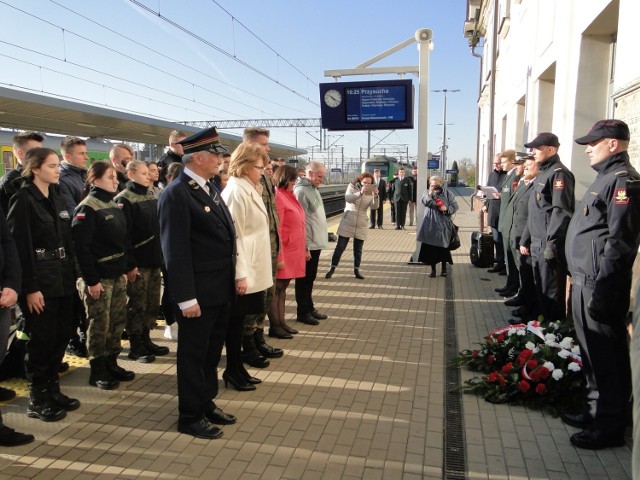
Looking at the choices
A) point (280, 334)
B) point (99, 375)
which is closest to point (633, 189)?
point (280, 334)

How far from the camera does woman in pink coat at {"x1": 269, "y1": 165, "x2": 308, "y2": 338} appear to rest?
5621 millimetres

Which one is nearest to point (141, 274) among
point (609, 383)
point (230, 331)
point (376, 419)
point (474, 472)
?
point (230, 331)

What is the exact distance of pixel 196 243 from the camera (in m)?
3.39

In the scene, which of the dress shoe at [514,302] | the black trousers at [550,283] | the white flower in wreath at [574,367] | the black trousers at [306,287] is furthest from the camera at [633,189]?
the black trousers at [306,287]

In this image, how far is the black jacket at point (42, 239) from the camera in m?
3.60

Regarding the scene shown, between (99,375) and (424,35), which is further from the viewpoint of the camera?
(424,35)

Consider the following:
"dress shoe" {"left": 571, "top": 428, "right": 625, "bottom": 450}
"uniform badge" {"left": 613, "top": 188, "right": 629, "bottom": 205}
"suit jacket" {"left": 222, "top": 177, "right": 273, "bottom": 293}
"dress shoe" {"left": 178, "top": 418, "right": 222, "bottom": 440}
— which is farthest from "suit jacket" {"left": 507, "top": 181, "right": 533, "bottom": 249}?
"dress shoe" {"left": 178, "top": 418, "right": 222, "bottom": 440}

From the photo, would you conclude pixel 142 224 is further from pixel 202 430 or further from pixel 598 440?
pixel 598 440

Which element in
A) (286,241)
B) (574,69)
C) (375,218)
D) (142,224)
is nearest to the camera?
(142,224)

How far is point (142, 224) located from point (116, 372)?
136 cm

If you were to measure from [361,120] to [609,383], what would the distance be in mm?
7622

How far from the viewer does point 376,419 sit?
3.84 meters

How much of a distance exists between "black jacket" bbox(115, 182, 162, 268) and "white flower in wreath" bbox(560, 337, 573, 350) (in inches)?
147

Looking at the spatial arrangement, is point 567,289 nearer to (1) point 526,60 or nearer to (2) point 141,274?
(2) point 141,274
